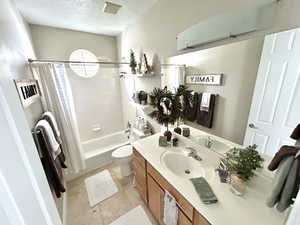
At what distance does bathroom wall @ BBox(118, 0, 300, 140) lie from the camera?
0.82 meters

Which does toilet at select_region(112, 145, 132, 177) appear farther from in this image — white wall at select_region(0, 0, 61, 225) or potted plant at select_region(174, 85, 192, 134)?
white wall at select_region(0, 0, 61, 225)

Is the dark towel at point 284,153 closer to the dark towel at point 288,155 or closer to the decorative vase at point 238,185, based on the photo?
the dark towel at point 288,155

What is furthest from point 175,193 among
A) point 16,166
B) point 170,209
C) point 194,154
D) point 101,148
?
point 101,148

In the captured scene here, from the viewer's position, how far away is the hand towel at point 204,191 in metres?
0.87

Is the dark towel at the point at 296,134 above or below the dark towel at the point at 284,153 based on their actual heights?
above

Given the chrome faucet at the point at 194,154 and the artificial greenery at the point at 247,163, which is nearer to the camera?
the artificial greenery at the point at 247,163

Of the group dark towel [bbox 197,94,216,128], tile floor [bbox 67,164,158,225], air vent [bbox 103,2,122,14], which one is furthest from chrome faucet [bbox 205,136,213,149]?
air vent [bbox 103,2,122,14]

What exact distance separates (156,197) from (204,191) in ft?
1.95

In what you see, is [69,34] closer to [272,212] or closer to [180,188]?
[180,188]

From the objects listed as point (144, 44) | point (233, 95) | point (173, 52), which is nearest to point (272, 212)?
point (233, 95)

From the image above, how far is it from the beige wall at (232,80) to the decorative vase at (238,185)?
1.05ft

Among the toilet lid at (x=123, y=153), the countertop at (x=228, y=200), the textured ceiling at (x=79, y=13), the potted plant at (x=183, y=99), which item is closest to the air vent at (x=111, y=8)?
the textured ceiling at (x=79, y=13)

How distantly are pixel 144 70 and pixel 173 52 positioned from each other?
0.58 metres

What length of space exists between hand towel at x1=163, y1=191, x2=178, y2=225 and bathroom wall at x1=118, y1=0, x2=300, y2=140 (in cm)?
143
